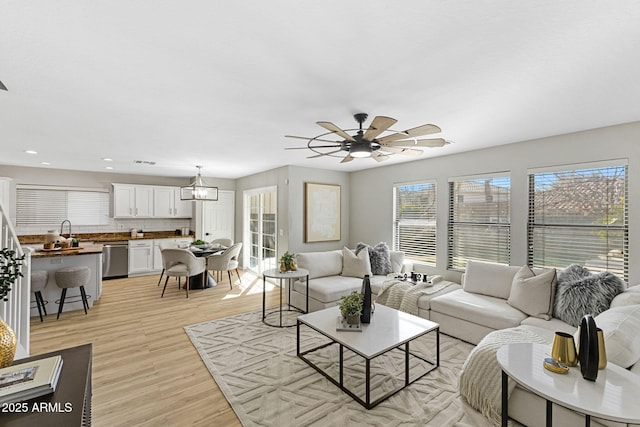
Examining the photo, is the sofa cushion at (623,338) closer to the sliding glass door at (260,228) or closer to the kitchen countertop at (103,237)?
the sliding glass door at (260,228)

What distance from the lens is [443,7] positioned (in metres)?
1.30

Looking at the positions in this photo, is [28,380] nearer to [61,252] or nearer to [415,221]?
[61,252]

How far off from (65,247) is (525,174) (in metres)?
6.82

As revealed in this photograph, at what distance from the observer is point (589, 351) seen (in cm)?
140

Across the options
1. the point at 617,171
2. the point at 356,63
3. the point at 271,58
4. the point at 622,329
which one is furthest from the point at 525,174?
the point at 271,58

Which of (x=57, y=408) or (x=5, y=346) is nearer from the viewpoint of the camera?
(x=57, y=408)

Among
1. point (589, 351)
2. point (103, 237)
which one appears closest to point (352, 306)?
point (589, 351)

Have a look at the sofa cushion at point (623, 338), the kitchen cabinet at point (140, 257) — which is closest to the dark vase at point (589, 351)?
the sofa cushion at point (623, 338)

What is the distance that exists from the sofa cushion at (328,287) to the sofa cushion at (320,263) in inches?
4.7

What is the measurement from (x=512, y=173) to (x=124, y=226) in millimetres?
8111

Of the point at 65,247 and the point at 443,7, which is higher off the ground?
the point at 443,7

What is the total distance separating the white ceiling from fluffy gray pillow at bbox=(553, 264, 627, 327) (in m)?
1.57

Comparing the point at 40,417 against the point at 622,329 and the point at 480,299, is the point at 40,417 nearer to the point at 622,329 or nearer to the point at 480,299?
the point at 622,329

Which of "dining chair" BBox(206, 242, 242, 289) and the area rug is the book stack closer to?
the area rug
